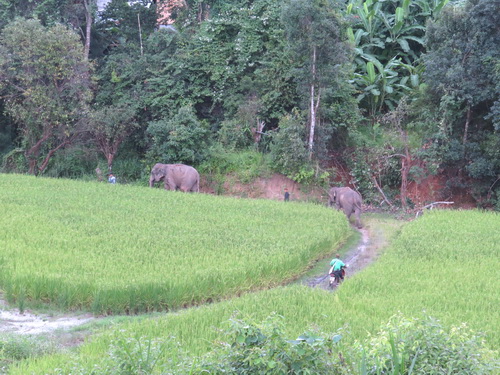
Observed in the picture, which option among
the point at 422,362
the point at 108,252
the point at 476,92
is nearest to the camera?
the point at 422,362

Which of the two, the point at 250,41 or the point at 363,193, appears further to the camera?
the point at 250,41

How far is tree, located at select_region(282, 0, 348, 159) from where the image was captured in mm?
19109

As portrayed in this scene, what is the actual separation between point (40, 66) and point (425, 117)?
14.1 m

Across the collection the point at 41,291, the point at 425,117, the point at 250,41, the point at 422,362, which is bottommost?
the point at 41,291

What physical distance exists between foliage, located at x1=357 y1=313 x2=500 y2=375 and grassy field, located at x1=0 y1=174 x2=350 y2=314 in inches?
191

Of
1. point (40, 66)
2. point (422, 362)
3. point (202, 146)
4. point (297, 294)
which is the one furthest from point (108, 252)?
point (40, 66)

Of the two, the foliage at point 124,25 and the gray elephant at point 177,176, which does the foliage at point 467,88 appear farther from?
the foliage at point 124,25

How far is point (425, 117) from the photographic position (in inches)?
828

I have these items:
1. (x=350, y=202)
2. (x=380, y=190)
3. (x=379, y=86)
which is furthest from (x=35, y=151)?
(x=379, y=86)

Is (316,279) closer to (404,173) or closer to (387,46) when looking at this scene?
(404,173)

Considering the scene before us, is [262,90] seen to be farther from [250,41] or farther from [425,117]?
[425,117]

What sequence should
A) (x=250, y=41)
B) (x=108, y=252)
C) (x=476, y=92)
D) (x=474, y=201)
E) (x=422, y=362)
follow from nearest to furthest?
(x=422, y=362)
(x=108, y=252)
(x=476, y=92)
(x=474, y=201)
(x=250, y=41)

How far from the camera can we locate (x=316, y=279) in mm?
11609

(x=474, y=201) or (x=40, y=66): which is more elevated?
(x=40, y=66)
